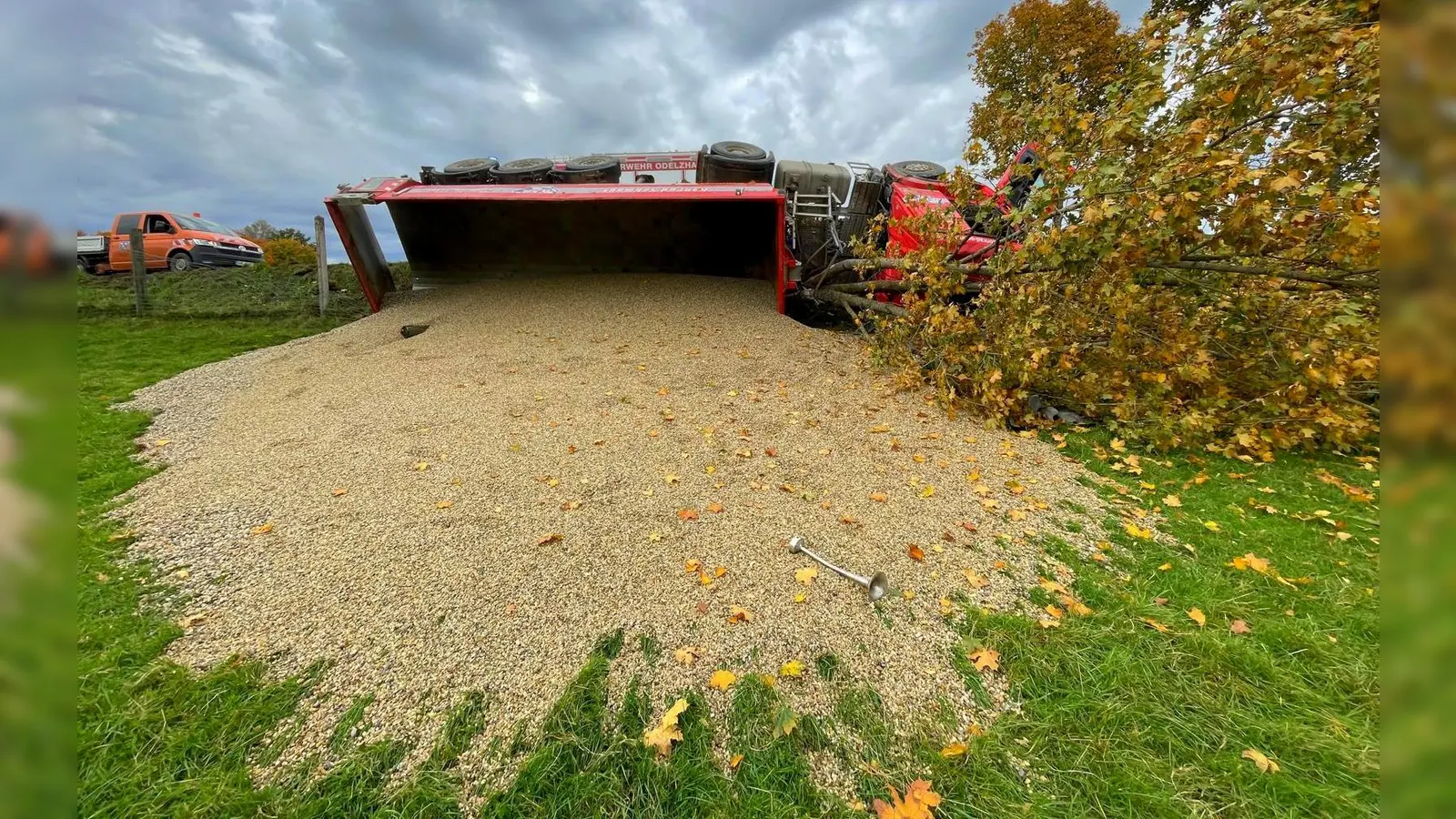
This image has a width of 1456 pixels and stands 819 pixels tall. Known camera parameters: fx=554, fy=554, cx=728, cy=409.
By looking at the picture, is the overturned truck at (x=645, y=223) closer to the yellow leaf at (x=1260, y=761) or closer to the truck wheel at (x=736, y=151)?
the truck wheel at (x=736, y=151)

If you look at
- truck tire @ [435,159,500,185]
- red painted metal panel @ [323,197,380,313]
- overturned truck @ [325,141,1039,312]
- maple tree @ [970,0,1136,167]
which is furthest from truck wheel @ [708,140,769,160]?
maple tree @ [970,0,1136,167]

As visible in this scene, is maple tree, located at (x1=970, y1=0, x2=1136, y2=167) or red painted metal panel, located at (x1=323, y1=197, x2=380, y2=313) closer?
red painted metal panel, located at (x1=323, y1=197, x2=380, y2=313)

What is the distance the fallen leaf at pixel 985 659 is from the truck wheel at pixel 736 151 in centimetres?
717

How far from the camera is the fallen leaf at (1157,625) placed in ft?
7.26

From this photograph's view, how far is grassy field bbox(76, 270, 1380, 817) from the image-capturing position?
162cm

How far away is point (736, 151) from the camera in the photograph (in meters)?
8.07

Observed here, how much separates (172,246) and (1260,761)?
15.9m

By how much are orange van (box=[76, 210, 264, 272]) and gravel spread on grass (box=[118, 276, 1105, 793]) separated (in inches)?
329

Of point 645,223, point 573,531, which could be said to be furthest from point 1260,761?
point 645,223

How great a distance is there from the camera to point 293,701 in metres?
1.91

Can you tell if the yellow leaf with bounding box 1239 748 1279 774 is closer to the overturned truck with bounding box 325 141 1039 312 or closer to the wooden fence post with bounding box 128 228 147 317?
the overturned truck with bounding box 325 141 1039 312

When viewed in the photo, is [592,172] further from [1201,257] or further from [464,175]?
[1201,257]
